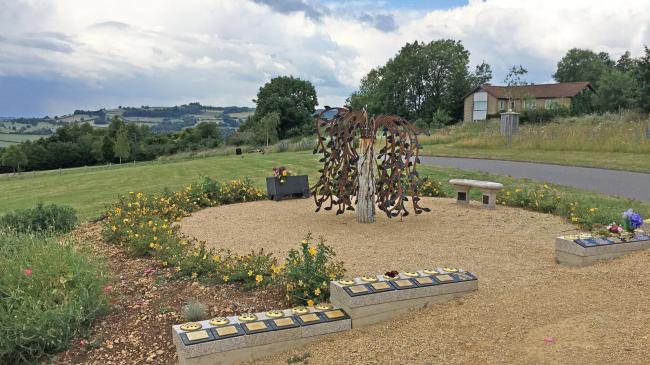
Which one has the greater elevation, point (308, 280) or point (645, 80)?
point (645, 80)

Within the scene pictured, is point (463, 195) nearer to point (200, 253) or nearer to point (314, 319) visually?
point (200, 253)

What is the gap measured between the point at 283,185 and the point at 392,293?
6399 millimetres

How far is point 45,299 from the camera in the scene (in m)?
4.30

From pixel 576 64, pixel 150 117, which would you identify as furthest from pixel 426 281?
pixel 150 117

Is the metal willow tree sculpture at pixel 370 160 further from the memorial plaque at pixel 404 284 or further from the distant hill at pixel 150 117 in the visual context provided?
the distant hill at pixel 150 117

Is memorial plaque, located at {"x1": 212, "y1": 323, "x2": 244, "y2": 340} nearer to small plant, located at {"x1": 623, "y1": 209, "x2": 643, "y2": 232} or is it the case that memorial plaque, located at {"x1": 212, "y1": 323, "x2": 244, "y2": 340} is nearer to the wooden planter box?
small plant, located at {"x1": 623, "y1": 209, "x2": 643, "y2": 232}

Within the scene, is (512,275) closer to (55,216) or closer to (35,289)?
(35,289)

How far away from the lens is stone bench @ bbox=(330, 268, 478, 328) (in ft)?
12.9

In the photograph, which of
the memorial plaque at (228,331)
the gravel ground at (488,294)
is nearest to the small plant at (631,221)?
the gravel ground at (488,294)

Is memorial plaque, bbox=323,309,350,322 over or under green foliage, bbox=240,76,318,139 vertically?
under

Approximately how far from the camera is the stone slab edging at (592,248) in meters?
5.16

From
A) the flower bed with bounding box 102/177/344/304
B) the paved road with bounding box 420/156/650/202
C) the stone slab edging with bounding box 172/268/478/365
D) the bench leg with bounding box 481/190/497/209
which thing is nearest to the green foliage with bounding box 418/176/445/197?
the bench leg with bounding box 481/190/497/209

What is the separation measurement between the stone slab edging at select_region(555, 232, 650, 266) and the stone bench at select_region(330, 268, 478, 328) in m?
1.44

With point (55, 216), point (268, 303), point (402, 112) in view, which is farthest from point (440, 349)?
point (402, 112)
